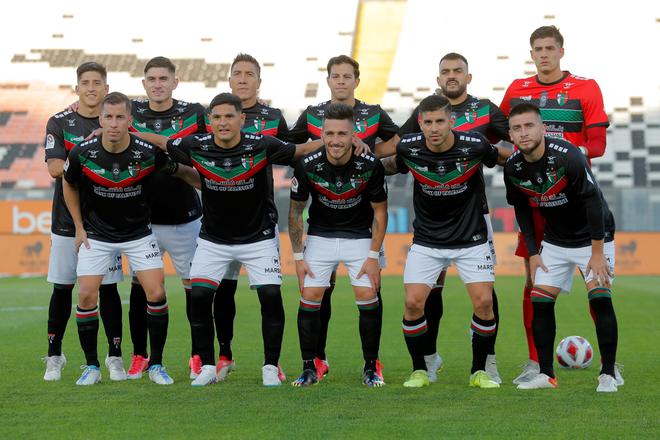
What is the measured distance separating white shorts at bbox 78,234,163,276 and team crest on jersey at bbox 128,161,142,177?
1.44 feet

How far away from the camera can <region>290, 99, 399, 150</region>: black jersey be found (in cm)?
706

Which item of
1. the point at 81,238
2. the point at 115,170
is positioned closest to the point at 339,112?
the point at 115,170

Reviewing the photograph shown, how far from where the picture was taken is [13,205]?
23.0 metres

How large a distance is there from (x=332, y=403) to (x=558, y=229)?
1.95m

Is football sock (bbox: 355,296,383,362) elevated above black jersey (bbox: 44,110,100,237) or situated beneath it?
situated beneath

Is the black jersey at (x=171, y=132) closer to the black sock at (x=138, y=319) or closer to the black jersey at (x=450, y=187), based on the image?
the black sock at (x=138, y=319)

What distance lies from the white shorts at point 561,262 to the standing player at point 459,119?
0.42m

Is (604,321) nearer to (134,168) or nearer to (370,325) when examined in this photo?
(370,325)

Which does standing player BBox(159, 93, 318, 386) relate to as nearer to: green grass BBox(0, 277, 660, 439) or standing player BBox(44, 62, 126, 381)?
green grass BBox(0, 277, 660, 439)

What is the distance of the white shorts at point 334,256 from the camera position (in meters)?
6.60

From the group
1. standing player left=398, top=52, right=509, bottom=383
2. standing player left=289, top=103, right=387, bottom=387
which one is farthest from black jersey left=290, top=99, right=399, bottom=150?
standing player left=289, top=103, right=387, bottom=387

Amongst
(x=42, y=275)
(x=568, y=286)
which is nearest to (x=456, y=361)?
(x=568, y=286)

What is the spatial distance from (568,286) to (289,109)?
2194cm

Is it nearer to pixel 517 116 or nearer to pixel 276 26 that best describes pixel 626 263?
pixel 276 26
